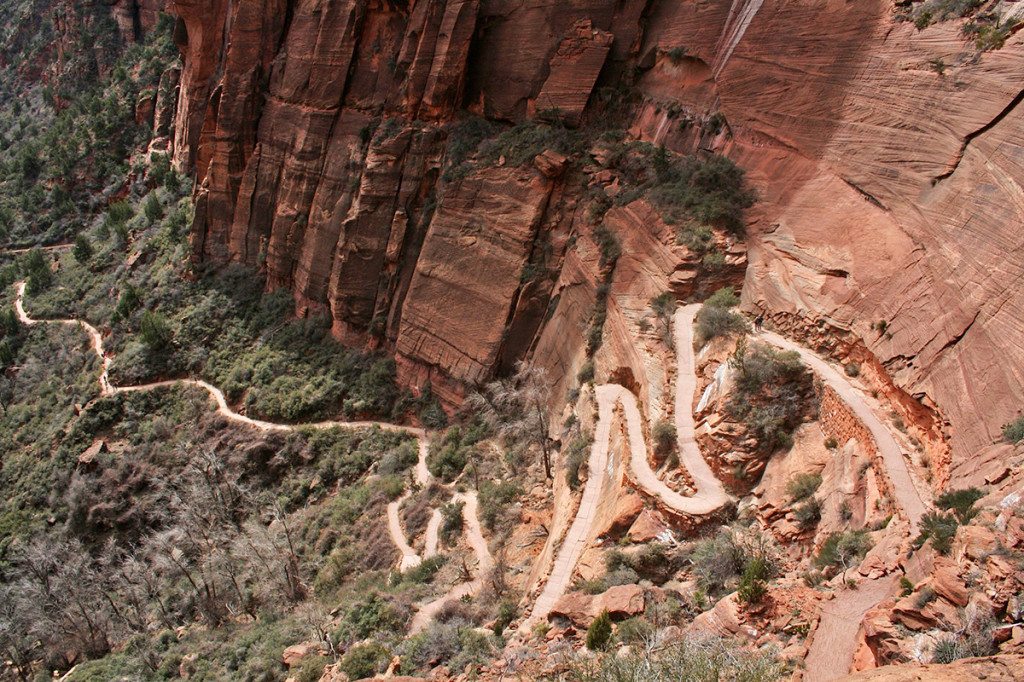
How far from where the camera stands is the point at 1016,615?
25.9ft

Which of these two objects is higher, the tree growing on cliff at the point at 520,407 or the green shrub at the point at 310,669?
the tree growing on cliff at the point at 520,407

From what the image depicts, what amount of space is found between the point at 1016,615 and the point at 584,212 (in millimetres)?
23680

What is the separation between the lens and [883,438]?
14.0m

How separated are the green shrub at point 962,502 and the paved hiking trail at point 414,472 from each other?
13.1 meters

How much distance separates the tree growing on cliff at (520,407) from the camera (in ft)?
87.0

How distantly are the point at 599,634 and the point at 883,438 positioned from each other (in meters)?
7.06

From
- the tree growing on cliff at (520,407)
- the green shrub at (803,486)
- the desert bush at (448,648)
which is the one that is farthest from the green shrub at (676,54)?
the desert bush at (448,648)

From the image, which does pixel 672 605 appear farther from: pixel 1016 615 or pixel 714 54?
pixel 714 54

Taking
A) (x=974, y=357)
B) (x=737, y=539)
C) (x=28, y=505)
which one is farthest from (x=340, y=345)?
(x=974, y=357)

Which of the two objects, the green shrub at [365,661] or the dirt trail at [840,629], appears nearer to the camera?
the dirt trail at [840,629]

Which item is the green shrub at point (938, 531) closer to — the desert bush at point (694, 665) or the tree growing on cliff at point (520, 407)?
the desert bush at point (694, 665)

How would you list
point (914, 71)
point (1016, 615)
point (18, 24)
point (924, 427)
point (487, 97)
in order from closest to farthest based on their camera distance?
point (1016, 615) < point (924, 427) < point (914, 71) < point (487, 97) < point (18, 24)

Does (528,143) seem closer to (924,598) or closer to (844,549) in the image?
(844,549)

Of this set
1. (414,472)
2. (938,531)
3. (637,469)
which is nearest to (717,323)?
(637,469)
